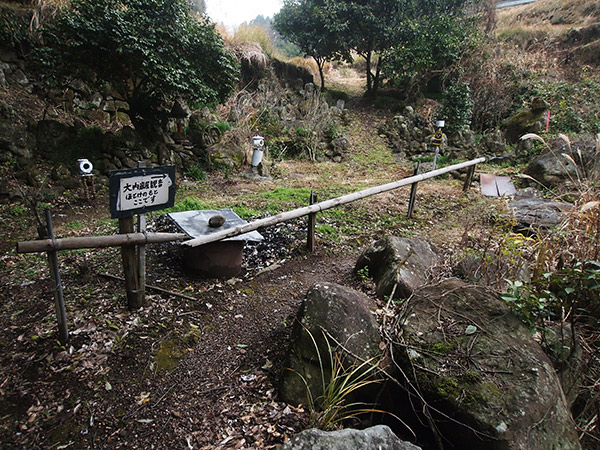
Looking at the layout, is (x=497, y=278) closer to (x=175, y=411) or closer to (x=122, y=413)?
(x=175, y=411)

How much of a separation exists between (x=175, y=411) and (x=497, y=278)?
2.58 metres

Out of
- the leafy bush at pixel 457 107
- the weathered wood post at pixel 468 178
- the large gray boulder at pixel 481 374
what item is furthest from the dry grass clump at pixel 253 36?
the large gray boulder at pixel 481 374

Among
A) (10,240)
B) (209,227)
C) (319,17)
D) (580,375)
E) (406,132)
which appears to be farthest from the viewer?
(319,17)

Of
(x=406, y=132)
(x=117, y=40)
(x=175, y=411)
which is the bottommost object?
(x=175, y=411)

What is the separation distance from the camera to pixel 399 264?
292cm

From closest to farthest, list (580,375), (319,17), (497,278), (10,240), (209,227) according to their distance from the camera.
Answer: (580,375) → (497,278) → (209,227) → (10,240) → (319,17)

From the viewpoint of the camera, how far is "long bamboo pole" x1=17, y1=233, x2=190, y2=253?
6.63 feet

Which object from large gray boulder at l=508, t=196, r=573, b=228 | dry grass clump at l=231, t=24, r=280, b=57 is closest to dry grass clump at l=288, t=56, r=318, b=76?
dry grass clump at l=231, t=24, r=280, b=57

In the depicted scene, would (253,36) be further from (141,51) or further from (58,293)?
(58,293)

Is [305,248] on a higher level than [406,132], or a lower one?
lower

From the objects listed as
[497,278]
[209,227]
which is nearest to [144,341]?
[209,227]

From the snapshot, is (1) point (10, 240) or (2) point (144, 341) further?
(1) point (10, 240)

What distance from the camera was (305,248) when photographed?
4148 mm

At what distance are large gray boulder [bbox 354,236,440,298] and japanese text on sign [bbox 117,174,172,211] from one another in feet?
6.48
